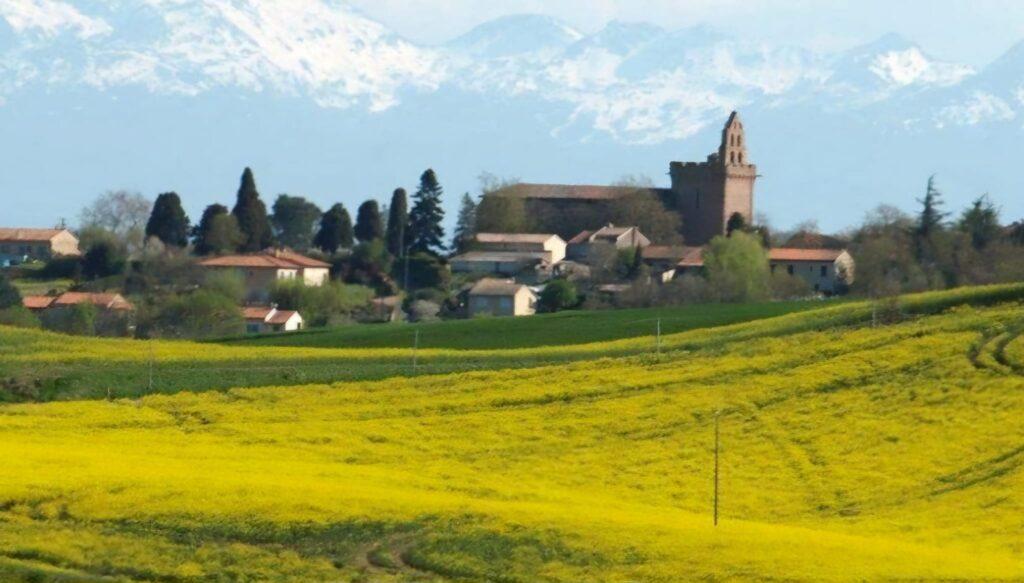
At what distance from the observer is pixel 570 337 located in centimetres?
7506

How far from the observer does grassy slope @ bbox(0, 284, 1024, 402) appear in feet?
196

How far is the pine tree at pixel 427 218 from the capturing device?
135 metres

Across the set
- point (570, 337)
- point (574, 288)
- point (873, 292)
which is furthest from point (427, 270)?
point (570, 337)

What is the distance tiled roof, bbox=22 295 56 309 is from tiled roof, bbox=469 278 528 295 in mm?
18546

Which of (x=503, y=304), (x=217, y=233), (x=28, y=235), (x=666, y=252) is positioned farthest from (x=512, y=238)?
(x=28, y=235)

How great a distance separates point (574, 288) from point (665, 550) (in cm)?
7246

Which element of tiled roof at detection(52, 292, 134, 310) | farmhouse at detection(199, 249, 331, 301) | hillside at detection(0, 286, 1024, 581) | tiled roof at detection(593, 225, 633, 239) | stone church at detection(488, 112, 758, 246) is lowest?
hillside at detection(0, 286, 1024, 581)

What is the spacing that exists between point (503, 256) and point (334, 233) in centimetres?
1103

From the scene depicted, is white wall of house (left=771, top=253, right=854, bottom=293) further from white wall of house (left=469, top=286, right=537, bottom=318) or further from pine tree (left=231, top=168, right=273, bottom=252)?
pine tree (left=231, top=168, right=273, bottom=252)

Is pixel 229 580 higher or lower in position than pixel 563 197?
lower

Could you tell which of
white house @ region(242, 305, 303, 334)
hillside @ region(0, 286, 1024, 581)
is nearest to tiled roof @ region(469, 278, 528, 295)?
white house @ region(242, 305, 303, 334)

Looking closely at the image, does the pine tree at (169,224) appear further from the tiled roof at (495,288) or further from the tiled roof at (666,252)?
the tiled roof at (666,252)

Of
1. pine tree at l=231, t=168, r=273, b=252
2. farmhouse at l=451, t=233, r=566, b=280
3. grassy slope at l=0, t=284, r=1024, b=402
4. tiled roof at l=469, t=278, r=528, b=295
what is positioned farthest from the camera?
pine tree at l=231, t=168, r=273, b=252

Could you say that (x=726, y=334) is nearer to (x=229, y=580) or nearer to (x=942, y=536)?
(x=942, y=536)
